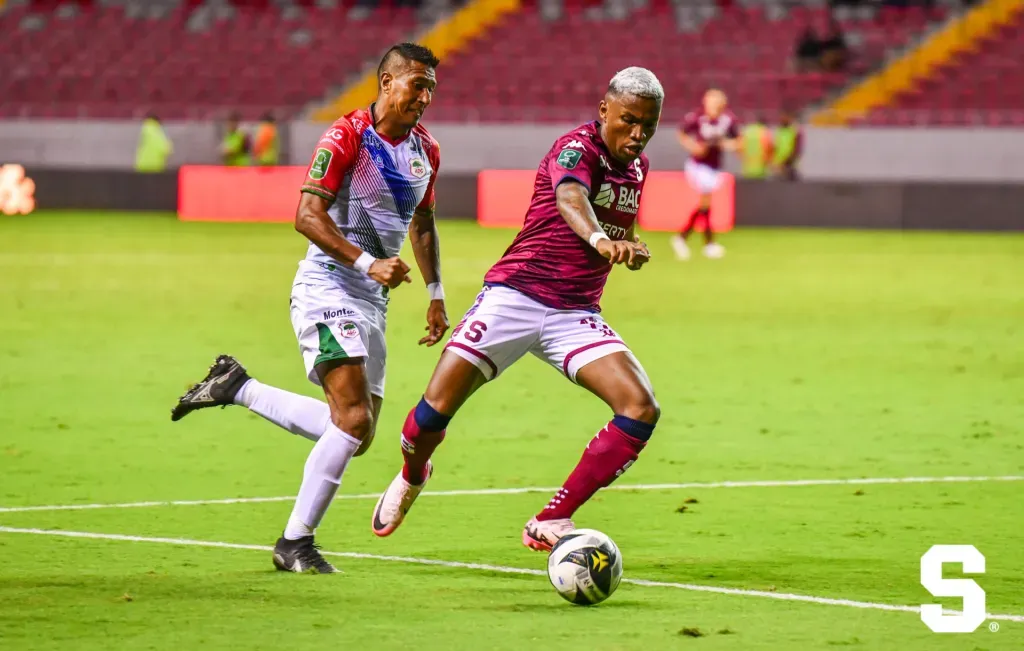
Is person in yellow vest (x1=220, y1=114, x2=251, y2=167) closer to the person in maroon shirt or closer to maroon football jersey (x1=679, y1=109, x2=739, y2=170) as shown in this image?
maroon football jersey (x1=679, y1=109, x2=739, y2=170)

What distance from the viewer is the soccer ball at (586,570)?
6.05 meters

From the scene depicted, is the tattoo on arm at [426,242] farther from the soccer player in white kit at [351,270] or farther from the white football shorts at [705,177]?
the white football shorts at [705,177]

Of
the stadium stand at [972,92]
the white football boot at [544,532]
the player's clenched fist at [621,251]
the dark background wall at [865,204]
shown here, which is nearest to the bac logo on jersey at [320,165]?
the player's clenched fist at [621,251]

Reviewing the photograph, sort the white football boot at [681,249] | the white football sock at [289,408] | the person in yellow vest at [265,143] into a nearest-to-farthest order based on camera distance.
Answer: the white football sock at [289,408]
the white football boot at [681,249]
the person in yellow vest at [265,143]

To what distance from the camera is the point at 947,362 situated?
13.7m

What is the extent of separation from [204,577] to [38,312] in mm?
10749

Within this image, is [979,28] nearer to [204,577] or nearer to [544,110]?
[544,110]

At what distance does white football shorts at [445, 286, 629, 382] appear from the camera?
22.5ft

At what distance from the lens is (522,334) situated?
6.89m

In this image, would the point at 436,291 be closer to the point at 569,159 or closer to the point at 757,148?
the point at 569,159

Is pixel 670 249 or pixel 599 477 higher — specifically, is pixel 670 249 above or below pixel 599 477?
below

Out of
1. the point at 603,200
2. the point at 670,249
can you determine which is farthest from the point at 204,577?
the point at 670,249

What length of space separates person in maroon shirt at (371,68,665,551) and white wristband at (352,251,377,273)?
0.58m

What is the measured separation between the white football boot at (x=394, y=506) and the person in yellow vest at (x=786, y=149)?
A: 2568cm
